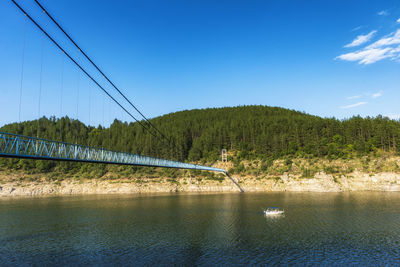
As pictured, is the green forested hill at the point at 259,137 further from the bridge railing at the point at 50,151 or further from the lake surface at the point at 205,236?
the bridge railing at the point at 50,151

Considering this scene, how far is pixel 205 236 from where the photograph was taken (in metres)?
37.6

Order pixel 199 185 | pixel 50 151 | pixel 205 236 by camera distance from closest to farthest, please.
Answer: pixel 50 151, pixel 205 236, pixel 199 185

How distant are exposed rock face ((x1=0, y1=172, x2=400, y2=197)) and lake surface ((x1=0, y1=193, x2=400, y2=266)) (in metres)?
29.5

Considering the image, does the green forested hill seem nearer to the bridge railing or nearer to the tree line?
the tree line

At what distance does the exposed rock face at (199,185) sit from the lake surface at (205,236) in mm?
29526

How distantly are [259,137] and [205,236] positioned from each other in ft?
289

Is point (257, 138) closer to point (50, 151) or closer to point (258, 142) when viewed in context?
point (258, 142)

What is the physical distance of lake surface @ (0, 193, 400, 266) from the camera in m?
29.0

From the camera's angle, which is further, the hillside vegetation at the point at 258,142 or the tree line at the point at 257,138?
the tree line at the point at 257,138

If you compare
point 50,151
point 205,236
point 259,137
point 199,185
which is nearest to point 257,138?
point 259,137

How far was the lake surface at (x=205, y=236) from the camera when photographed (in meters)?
29.0

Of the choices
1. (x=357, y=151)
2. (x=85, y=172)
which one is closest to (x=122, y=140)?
(x=85, y=172)

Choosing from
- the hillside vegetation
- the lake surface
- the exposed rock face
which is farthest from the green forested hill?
the lake surface

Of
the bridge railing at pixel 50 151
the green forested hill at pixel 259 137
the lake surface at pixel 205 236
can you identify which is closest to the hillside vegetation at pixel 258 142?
the green forested hill at pixel 259 137
